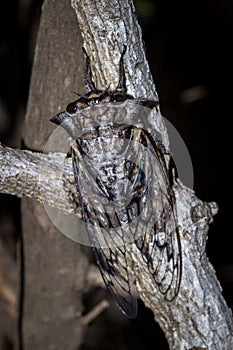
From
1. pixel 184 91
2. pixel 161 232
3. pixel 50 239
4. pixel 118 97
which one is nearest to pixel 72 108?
pixel 118 97

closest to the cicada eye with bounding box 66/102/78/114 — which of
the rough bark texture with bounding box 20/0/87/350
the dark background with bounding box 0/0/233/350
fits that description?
the rough bark texture with bounding box 20/0/87/350

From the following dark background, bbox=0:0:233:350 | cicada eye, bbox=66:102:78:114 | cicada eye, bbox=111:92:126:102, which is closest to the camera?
cicada eye, bbox=111:92:126:102

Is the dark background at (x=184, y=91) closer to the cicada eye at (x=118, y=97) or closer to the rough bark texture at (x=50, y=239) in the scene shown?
the rough bark texture at (x=50, y=239)

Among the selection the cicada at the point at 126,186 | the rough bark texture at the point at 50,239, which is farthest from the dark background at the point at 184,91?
the cicada at the point at 126,186

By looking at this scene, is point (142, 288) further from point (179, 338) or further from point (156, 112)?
point (156, 112)

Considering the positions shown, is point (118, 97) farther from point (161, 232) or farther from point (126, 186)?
point (161, 232)

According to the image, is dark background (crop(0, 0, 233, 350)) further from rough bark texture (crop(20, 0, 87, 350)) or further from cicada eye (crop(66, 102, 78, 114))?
cicada eye (crop(66, 102, 78, 114))

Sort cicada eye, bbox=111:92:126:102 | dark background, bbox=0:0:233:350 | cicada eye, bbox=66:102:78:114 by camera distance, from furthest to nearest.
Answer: dark background, bbox=0:0:233:350 → cicada eye, bbox=66:102:78:114 → cicada eye, bbox=111:92:126:102
